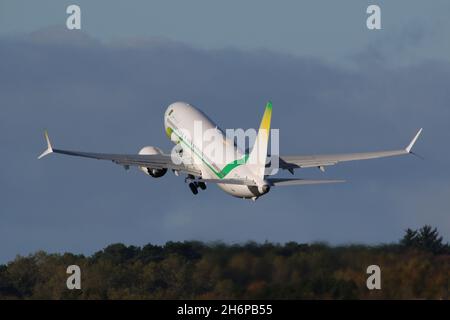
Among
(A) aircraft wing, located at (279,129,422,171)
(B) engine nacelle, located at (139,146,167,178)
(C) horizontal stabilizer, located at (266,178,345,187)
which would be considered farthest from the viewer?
(B) engine nacelle, located at (139,146,167,178)

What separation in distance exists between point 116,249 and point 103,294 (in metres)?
8.70

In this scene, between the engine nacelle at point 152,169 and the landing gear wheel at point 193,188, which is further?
the engine nacelle at point 152,169

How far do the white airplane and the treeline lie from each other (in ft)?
31.5

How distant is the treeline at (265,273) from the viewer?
83.9m

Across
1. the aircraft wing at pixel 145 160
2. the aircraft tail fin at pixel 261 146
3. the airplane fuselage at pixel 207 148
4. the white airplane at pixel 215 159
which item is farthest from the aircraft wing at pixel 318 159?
the aircraft tail fin at pixel 261 146

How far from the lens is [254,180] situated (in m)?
107

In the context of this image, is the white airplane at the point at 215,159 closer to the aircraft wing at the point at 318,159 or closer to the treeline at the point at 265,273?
the aircraft wing at the point at 318,159

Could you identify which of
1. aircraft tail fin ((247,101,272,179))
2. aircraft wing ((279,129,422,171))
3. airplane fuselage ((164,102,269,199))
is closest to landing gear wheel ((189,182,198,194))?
airplane fuselage ((164,102,269,199))

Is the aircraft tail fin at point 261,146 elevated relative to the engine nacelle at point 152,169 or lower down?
lower down

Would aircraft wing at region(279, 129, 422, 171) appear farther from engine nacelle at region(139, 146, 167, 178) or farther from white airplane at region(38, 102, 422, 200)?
engine nacelle at region(139, 146, 167, 178)

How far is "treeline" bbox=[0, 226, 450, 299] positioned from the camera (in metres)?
83.9

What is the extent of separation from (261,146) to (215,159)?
860 cm
